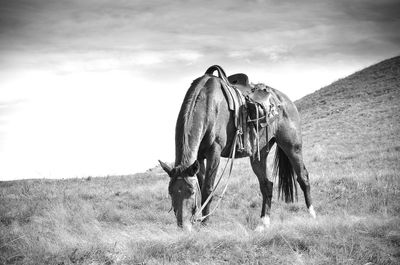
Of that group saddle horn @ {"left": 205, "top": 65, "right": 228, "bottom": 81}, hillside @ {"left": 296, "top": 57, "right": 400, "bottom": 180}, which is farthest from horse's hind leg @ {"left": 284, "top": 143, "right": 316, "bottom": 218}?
hillside @ {"left": 296, "top": 57, "right": 400, "bottom": 180}

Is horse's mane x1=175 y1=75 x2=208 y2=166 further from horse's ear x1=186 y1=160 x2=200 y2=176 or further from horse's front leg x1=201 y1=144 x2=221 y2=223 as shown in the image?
horse's front leg x1=201 y1=144 x2=221 y2=223

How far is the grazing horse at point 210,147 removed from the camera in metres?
5.13

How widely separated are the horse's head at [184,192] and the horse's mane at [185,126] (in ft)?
0.85

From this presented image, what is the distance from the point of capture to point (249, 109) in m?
7.50

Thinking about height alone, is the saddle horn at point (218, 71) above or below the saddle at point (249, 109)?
above

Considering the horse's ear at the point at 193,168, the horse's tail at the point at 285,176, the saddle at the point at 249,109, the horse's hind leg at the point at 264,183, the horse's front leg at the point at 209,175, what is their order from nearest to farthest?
the horse's ear at the point at 193,168
the horse's front leg at the point at 209,175
the saddle at the point at 249,109
the horse's hind leg at the point at 264,183
the horse's tail at the point at 285,176

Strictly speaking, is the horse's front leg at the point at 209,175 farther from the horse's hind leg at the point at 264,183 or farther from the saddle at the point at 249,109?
the horse's hind leg at the point at 264,183

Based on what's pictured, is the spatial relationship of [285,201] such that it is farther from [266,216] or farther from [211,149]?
[211,149]

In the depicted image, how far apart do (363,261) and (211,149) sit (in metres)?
3.11

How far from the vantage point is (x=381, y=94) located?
29766 mm

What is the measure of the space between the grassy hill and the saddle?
6.13 ft

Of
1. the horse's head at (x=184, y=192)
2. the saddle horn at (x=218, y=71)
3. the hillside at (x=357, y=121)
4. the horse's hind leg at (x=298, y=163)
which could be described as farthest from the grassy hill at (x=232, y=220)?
the saddle horn at (x=218, y=71)

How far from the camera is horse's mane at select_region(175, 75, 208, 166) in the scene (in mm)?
5445

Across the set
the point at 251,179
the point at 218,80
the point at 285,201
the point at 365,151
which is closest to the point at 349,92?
the point at 365,151
